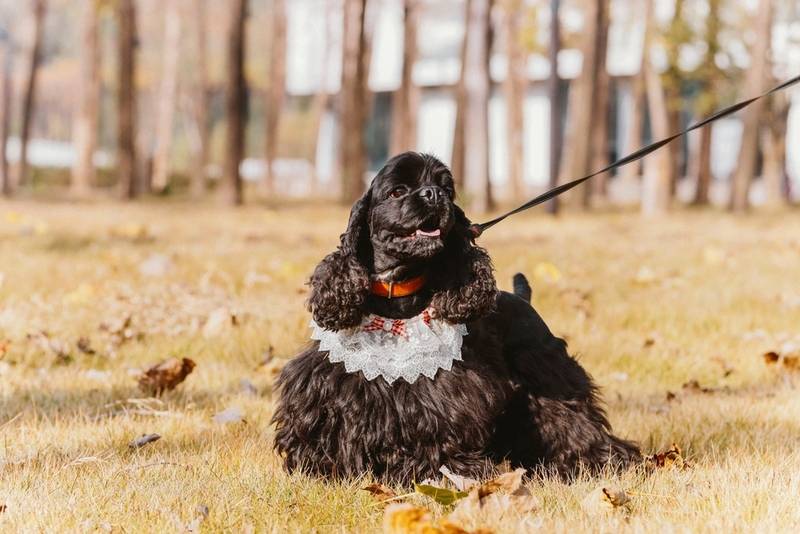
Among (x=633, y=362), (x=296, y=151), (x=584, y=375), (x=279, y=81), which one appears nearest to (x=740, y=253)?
(x=633, y=362)

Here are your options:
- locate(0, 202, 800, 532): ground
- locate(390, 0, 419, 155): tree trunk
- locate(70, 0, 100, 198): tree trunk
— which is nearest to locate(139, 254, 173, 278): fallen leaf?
locate(0, 202, 800, 532): ground

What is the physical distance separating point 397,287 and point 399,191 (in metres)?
0.36

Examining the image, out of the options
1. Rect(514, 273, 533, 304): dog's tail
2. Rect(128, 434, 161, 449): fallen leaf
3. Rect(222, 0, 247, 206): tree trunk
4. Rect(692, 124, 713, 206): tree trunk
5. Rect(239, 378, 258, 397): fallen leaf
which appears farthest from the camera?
Rect(692, 124, 713, 206): tree trunk

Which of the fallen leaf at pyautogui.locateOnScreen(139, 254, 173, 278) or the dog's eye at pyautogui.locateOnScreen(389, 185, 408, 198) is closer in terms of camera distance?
the dog's eye at pyautogui.locateOnScreen(389, 185, 408, 198)

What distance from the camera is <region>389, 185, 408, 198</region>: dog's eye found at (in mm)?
3258

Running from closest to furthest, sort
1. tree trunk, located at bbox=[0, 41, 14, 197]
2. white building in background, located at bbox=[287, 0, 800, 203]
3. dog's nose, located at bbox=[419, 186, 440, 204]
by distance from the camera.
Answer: dog's nose, located at bbox=[419, 186, 440, 204]
tree trunk, located at bbox=[0, 41, 14, 197]
white building in background, located at bbox=[287, 0, 800, 203]

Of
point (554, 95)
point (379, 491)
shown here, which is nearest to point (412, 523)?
point (379, 491)

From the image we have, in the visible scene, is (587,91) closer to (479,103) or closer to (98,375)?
(479,103)

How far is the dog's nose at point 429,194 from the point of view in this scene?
3.17m

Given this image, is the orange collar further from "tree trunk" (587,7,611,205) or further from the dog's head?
"tree trunk" (587,7,611,205)

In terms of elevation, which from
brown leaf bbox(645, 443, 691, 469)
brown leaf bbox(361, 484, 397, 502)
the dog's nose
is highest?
the dog's nose

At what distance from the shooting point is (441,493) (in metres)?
2.92

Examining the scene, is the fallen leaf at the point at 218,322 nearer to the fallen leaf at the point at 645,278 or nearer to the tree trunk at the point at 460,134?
the fallen leaf at the point at 645,278

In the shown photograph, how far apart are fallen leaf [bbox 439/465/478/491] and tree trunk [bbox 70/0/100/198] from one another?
867 inches
